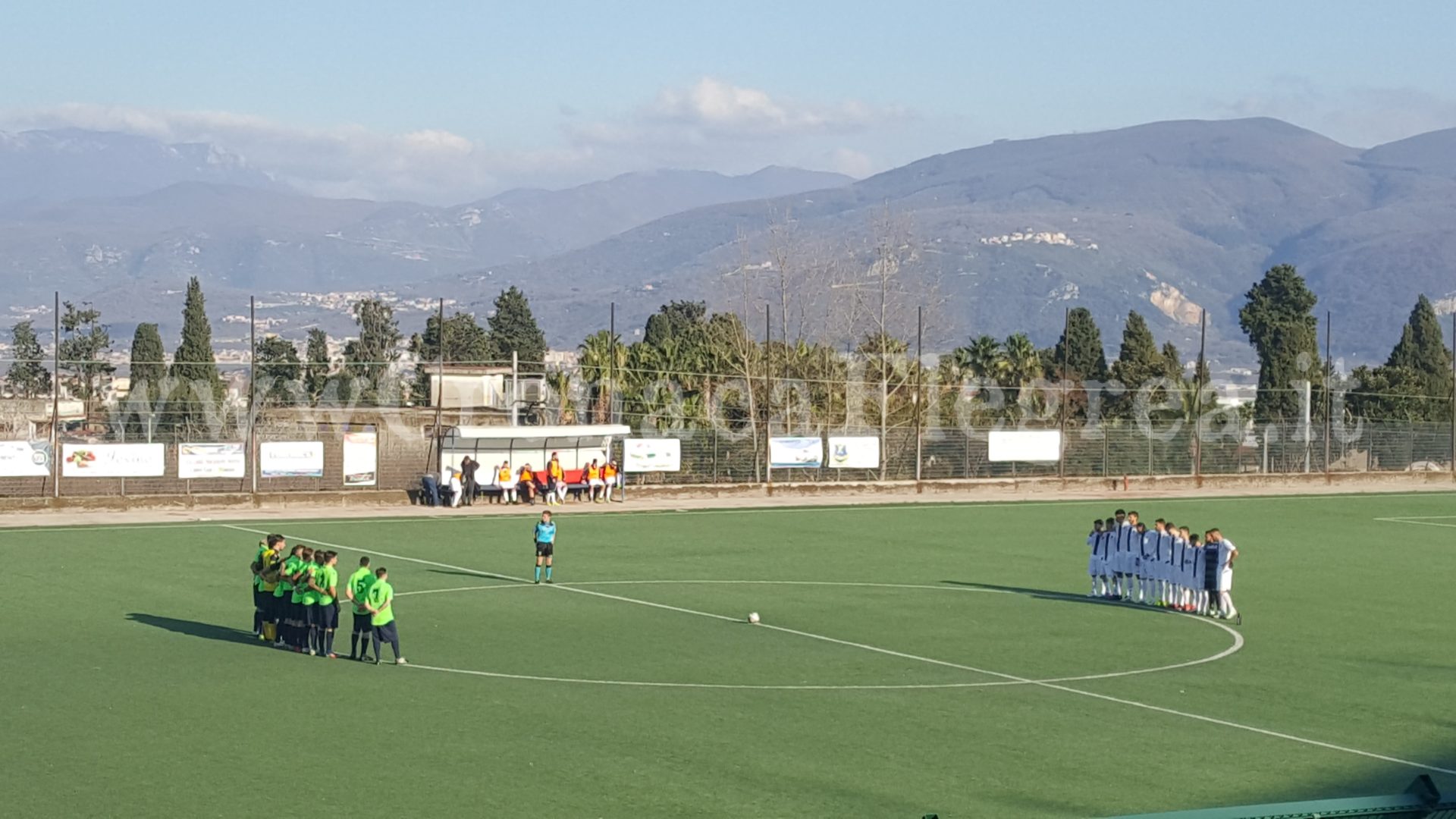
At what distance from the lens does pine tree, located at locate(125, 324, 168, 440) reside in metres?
53.9

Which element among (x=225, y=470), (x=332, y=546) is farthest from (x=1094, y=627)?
(x=225, y=470)

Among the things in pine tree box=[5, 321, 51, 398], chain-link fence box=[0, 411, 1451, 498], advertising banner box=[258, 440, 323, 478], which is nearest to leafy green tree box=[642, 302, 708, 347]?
pine tree box=[5, 321, 51, 398]

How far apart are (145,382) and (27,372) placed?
Answer: 14.2 metres

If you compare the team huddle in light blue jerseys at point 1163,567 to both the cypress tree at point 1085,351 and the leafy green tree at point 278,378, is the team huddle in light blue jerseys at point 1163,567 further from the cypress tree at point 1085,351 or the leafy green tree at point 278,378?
the cypress tree at point 1085,351

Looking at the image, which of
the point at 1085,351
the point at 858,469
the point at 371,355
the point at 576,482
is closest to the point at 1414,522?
the point at 858,469

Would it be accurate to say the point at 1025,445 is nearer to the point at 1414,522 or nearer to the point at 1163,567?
the point at 1414,522

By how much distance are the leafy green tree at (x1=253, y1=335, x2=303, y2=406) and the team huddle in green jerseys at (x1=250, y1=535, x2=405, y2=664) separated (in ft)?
172

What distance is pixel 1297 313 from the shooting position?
326ft

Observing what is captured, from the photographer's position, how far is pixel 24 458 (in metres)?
45.0

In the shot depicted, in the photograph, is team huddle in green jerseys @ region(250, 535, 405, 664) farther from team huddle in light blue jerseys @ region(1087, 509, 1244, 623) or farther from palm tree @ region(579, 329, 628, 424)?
palm tree @ region(579, 329, 628, 424)

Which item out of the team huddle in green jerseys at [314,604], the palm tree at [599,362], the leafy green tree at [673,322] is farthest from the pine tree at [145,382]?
the leafy green tree at [673,322]

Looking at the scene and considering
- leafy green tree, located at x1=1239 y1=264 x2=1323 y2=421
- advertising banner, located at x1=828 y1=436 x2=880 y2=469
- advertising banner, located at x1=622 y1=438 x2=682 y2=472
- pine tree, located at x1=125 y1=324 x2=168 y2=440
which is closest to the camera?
advertising banner, located at x1=622 y1=438 x2=682 y2=472

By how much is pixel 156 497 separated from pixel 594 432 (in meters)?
12.4

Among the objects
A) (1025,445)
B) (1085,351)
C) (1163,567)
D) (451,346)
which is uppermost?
(451,346)
